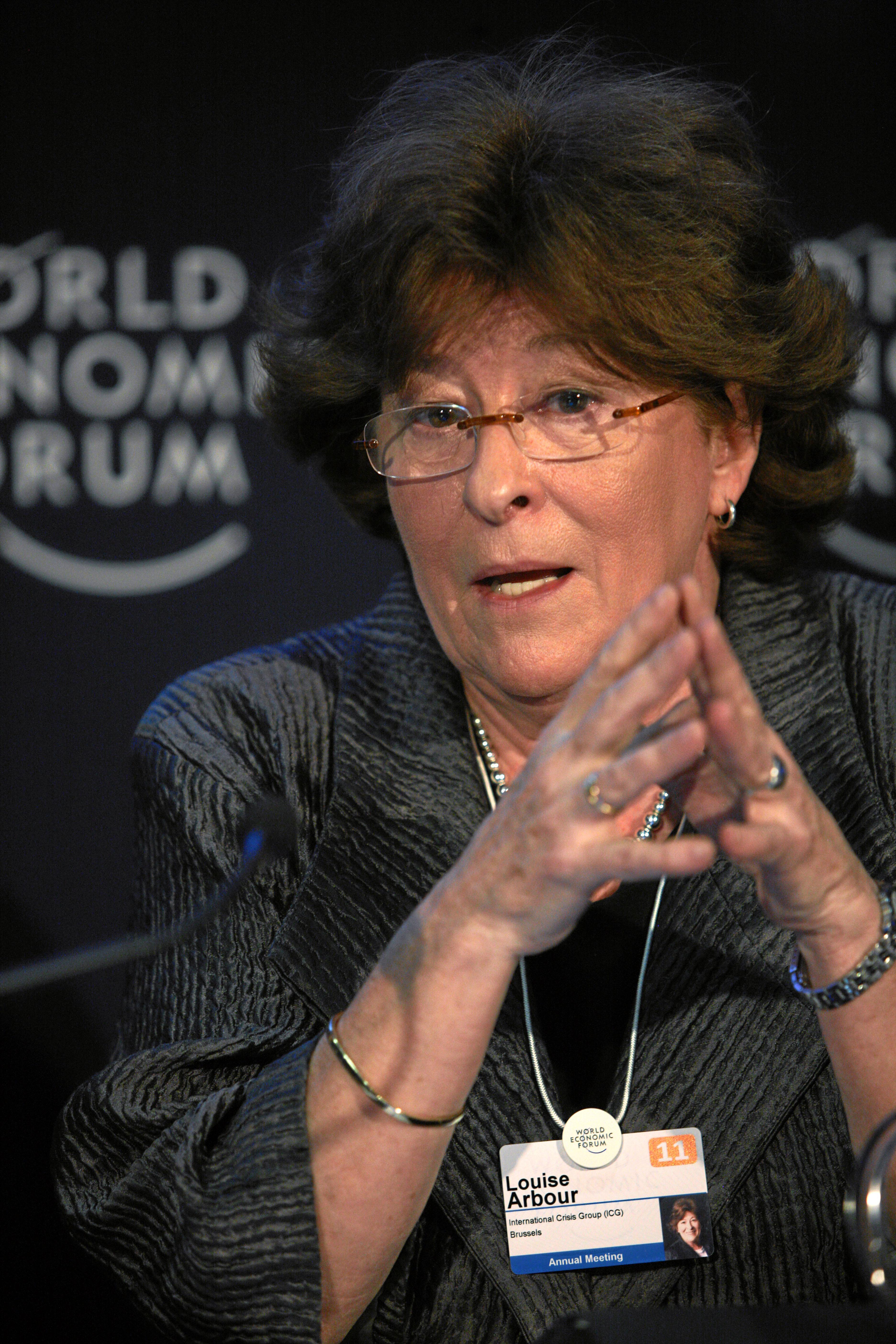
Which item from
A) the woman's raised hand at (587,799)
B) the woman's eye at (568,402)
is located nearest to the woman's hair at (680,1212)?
the woman's raised hand at (587,799)

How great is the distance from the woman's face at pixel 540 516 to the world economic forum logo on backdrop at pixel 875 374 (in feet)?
3.01

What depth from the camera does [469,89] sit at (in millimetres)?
1685

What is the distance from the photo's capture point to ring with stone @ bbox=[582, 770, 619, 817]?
3.31ft

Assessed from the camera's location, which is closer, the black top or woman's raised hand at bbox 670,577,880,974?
woman's raised hand at bbox 670,577,880,974

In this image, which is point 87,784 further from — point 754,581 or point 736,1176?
point 736,1176

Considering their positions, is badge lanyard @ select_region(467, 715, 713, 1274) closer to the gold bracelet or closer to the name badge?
the name badge

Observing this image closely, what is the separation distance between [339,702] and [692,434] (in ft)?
1.77

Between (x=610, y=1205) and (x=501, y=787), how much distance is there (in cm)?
49

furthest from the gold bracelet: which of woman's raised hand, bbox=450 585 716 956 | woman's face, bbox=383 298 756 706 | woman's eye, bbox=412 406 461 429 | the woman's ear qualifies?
the woman's ear

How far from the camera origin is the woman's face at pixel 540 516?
4.83 feet

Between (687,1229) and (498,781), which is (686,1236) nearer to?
(687,1229)

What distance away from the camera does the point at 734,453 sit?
1713 mm

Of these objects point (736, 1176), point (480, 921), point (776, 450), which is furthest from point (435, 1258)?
point (776, 450)

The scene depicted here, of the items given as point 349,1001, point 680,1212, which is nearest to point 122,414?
point 349,1001
